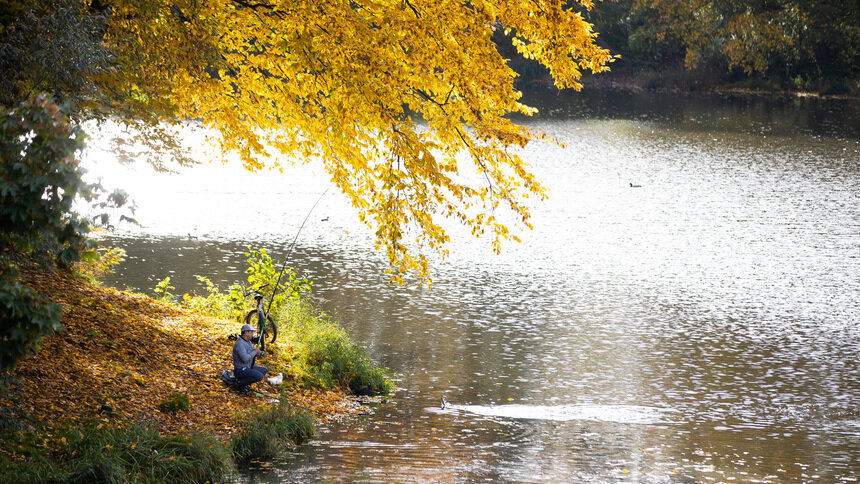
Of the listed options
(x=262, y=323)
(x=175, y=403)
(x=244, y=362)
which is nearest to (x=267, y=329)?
(x=262, y=323)

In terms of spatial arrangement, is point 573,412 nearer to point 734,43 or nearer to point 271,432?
point 271,432

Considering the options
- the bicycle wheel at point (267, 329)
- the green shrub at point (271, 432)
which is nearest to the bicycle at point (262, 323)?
the bicycle wheel at point (267, 329)

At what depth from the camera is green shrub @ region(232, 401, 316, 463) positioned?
Answer: 9.93 meters

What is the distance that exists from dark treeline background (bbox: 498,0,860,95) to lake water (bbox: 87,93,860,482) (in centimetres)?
2208

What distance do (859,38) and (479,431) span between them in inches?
2199

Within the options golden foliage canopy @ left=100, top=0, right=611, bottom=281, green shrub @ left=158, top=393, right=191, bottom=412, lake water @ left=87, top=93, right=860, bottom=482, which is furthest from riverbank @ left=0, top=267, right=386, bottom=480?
golden foliage canopy @ left=100, top=0, right=611, bottom=281

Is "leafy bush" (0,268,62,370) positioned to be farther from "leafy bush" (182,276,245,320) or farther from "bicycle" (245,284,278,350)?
"leafy bush" (182,276,245,320)

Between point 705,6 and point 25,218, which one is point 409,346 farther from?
point 705,6

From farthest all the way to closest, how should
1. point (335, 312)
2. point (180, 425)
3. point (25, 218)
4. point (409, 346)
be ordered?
point (335, 312), point (409, 346), point (180, 425), point (25, 218)

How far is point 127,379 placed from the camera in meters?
10.7

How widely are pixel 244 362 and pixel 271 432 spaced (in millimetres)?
1713

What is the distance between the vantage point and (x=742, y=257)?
24422 mm

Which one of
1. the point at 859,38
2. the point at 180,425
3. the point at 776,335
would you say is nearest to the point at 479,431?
the point at 180,425

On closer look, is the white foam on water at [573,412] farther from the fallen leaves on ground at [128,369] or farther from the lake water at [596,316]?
the fallen leaves on ground at [128,369]
